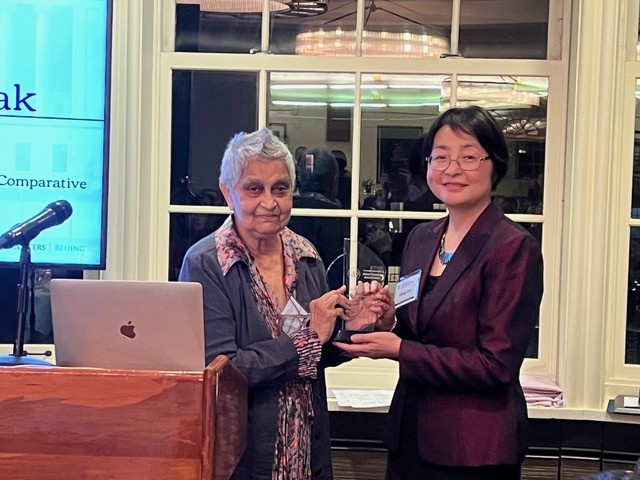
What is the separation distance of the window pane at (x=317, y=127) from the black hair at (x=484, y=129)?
108 cm

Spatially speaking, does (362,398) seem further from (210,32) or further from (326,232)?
→ (210,32)

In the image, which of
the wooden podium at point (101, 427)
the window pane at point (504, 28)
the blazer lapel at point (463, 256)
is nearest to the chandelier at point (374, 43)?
the window pane at point (504, 28)

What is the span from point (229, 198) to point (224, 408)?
710mm

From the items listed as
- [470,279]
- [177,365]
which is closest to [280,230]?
[470,279]

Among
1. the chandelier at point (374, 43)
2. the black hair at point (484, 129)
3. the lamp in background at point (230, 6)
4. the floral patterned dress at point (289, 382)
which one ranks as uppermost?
the lamp in background at point (230, 6)

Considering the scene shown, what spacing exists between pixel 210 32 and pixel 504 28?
3.48 ft

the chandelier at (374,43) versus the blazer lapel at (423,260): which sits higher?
the chandelier at (374,43)

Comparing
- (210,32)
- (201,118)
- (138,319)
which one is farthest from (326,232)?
(138,319)

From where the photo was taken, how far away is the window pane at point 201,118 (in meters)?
2.86

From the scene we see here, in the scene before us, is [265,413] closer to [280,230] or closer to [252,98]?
[280,230]

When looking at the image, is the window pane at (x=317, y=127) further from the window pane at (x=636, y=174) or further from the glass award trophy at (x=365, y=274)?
the window pane at (x=636, y=174)

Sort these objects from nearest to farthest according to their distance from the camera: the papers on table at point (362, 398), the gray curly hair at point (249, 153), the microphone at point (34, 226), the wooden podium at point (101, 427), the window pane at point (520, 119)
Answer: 1. the wooden podium at point (101, 427)
2. the gray curly hair at point (249, 153)
3. the microphone at point (34, 226)
4. the papers on table at point (362, 398)
5. the window pane at point (520, 119)

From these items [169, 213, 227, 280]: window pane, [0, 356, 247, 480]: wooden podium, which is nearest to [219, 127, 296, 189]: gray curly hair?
[0, 356, 247, 480]: wooden podium

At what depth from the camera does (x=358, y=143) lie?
2.84 m
